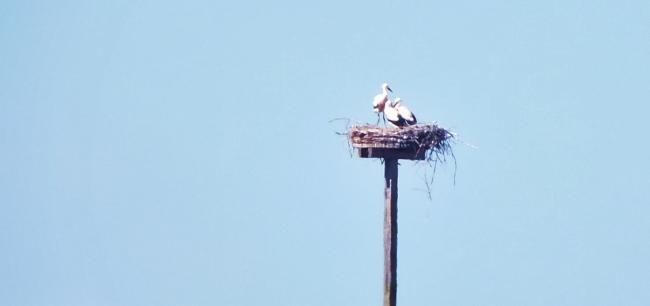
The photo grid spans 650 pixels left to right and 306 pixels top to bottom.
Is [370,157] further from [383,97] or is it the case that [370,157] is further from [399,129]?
[383,97]

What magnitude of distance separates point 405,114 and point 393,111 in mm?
348

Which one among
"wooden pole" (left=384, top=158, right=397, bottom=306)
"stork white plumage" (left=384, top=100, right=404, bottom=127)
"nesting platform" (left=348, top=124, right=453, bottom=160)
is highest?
"stork white plumage" (left=384, top=100, right=404, bottom=127)

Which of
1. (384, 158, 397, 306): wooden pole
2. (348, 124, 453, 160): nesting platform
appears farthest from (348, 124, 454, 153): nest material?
(384, 158, 397, 306): wooden pole

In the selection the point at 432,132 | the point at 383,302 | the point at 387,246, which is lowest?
the point at 383,302

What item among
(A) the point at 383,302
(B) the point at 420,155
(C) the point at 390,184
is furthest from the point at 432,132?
(A) the point at 383,302

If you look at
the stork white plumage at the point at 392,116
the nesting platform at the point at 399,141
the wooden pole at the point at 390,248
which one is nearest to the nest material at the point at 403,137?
the nesting platform at the point at 399,141

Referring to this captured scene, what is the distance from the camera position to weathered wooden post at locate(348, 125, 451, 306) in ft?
25.3

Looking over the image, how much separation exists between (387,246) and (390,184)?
0.54 metres

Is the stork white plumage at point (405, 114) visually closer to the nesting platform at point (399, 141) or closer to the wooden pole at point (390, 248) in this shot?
the nesting platform at point (399, 141)

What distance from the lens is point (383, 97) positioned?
10.7 m

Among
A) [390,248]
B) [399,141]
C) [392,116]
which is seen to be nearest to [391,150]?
[399,141]

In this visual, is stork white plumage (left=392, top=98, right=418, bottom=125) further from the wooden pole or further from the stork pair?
the wooden pole

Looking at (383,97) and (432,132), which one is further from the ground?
(383,97)

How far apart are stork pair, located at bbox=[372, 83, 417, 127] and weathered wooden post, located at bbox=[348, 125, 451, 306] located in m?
0.97
